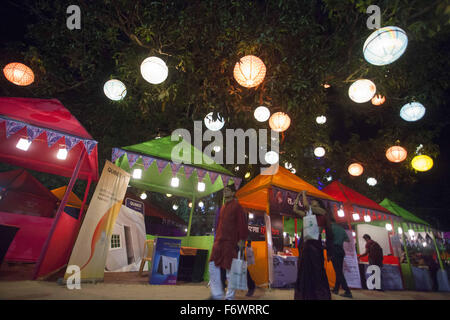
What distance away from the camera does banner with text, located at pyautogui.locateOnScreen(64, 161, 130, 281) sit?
15.8 ft

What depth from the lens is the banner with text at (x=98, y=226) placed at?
4.81 metres

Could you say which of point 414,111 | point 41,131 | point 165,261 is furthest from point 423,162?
point 41,131

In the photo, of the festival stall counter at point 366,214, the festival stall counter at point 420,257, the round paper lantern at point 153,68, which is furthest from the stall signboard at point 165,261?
the festival stall counter at point 420,257

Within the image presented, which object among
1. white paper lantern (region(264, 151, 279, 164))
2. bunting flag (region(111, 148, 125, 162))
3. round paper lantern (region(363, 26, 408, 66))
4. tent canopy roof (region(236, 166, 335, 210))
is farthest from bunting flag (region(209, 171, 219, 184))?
round paper lantern (region(363, 26, 408, 66))

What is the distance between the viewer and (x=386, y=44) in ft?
13.8

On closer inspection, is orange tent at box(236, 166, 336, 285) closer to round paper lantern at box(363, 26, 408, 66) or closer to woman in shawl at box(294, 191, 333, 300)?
woman in shawl at box(294, 191, 333, 300)

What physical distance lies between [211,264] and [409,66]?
1129 cm

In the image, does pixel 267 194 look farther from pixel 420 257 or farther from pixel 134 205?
pixel 420 257

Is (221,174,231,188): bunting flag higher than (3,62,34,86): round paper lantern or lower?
lower

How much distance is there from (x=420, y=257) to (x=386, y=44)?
9.68 metres

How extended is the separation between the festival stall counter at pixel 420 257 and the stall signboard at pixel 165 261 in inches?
340

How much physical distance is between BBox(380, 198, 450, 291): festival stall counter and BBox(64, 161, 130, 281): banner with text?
1030 centimetres

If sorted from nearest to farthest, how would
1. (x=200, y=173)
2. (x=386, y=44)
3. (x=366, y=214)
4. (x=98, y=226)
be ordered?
1. (x=386, y=44)
2. (x=98, y=226)
3. (x=200, y=173)
4. (x=366, y=214)
